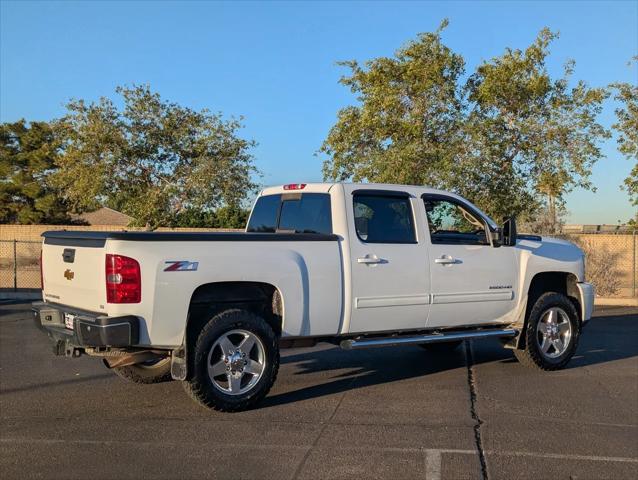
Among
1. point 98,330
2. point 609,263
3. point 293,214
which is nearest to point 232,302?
point 98,330

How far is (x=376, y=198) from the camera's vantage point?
284 inches

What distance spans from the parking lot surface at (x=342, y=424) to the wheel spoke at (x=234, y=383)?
0.76 ft

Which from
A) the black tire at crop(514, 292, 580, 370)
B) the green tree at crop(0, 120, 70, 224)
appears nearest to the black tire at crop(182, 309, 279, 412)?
the black tire at crop(514, 292, 580, 370)

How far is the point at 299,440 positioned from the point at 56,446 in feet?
6.21

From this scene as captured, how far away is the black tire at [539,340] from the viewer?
8.02 meters

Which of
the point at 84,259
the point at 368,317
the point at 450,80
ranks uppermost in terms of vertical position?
the point at 450,80

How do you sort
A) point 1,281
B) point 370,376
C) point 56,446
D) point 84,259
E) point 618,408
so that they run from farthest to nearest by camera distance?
point 1,281
point 370,376
point 618,408
point 84,259
point 56,446

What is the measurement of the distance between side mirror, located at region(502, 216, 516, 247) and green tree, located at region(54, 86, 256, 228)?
17551 millimetres

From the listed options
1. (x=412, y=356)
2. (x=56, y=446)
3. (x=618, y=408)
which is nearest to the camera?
(x=56, y=446)

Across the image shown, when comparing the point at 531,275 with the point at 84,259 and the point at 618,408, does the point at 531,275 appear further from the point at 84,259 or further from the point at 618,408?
the point at 84,259

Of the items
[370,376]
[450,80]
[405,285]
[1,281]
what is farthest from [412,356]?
[1,281]

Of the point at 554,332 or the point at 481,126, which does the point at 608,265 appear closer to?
the point at 481,126

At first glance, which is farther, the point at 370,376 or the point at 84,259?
the point at 370,376

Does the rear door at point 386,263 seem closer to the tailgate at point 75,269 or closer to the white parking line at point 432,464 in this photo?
the white parking line at point 432,464
